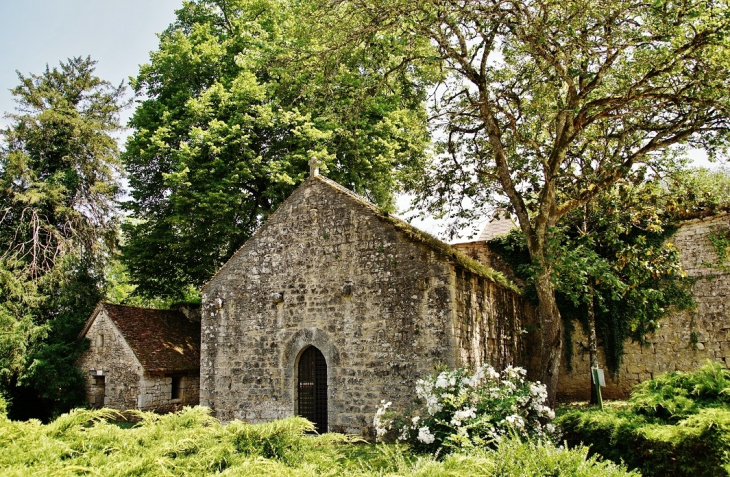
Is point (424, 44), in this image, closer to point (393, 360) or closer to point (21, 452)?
point (393, 360)

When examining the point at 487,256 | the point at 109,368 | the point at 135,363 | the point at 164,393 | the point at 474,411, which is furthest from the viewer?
the point at 487,256

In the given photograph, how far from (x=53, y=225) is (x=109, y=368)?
626 centimetres

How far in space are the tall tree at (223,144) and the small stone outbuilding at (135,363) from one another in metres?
2.00

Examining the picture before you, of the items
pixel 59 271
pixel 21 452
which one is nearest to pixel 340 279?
pixel 21 452

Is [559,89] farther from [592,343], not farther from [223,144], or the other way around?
[223,144]

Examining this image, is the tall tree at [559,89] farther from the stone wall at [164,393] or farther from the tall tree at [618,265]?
the stone wall at [164,393]

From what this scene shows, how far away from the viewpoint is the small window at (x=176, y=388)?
18031mm

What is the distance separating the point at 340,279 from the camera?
1217 cm

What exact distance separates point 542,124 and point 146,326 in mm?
15140

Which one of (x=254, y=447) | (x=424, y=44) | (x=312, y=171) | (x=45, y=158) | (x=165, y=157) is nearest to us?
(x=254, y=447)

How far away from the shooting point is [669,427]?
586cm

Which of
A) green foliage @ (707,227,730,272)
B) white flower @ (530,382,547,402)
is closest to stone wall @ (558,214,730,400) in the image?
green foliage @ (707,227,730,272)

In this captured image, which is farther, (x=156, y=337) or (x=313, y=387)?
(x=156, y=337)

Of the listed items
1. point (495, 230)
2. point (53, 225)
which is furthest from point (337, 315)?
point (53, 225)
